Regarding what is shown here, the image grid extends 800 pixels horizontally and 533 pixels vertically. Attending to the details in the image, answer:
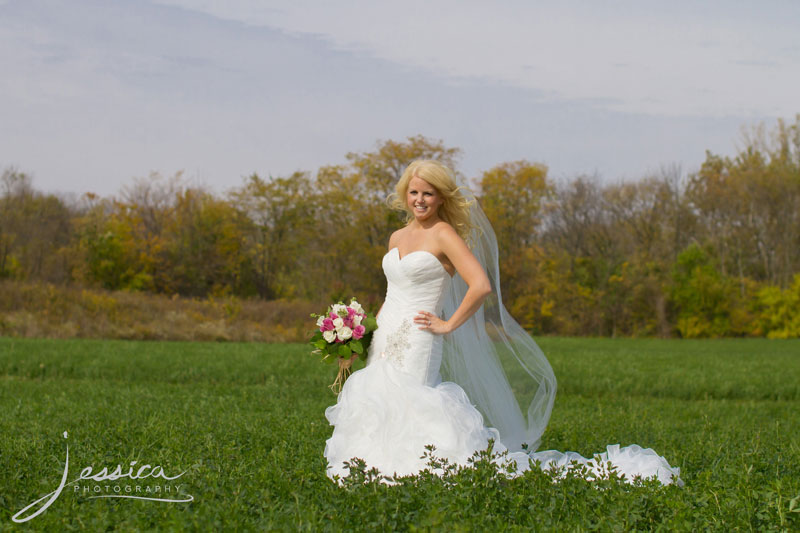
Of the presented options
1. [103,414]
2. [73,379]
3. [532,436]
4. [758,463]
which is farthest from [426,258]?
[73,379]

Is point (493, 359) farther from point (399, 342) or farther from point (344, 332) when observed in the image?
point (344, 332)

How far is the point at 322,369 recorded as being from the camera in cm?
1698

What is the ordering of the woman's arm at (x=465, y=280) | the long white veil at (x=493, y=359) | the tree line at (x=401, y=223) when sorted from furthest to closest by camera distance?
1. the tree line at (x=401, y=223)
2. the long white veil at (x=493, y=359)
3. the woman's arm at (x=465, y=280)

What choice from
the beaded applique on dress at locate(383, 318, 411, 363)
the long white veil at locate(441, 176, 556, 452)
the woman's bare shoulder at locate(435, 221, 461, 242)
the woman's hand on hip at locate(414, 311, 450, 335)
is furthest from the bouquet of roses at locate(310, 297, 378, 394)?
the woman's bare shoulder at locate(435, 221, 461, 242)

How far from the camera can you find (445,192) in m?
6.22

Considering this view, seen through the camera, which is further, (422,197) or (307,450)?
(307,450)

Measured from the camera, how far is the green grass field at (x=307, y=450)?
4.77 metres

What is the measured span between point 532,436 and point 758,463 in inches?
83.0

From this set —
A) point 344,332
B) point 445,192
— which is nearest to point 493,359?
point 344,332

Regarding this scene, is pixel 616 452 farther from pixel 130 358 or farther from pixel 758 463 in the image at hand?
pixel 130 358

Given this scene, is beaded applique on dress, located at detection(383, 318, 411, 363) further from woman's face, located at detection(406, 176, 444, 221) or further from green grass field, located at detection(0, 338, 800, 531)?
green grass field, located at detection(0, 338, 800, 531)

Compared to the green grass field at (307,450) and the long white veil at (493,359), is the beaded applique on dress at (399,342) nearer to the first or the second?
the long white veil at (493,359)

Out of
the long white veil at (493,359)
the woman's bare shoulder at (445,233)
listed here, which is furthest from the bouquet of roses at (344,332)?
the woman's bare shoulder at (445,233)

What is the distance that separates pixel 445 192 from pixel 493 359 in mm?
1614
